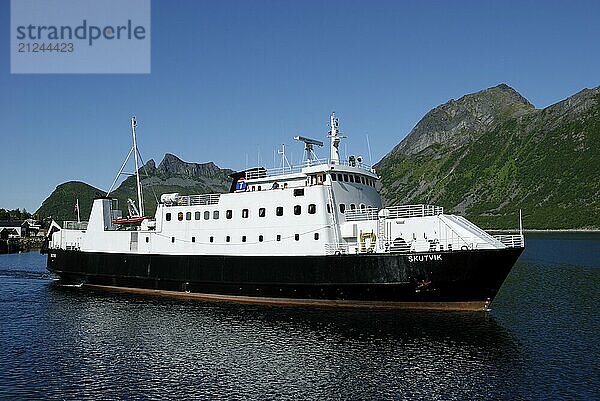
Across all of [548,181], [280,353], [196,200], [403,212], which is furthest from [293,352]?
[548,181]

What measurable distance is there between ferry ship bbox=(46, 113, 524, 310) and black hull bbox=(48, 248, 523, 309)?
5 centimetres

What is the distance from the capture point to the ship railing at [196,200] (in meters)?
33.8

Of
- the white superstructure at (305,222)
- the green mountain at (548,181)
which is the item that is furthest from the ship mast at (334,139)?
the green mountain at (548,181)

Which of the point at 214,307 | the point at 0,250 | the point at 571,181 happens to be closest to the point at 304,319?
the point at 214,307

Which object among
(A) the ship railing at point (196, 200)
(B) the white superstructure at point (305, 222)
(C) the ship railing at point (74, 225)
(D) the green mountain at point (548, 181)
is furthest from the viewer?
(D) the green mountain at point (548, 181)

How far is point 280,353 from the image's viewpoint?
21125 millimetres

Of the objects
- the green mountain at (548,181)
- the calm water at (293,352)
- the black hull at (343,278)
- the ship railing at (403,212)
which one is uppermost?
the green mountain at (548,181)

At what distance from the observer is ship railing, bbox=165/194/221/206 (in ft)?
111

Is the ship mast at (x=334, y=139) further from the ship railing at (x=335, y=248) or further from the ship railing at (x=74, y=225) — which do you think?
the ship railing at (x=74, y=225)

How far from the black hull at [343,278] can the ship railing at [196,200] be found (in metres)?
3.53

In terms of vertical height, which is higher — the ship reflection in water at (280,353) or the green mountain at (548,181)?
the green mountain at (548,181)

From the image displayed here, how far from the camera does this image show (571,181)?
166625 millimetres

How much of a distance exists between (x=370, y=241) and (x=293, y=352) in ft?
28.9

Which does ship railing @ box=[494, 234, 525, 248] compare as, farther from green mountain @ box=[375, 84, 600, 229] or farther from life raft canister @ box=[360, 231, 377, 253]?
green mountain @ box=[375, 84, 600, 229]
